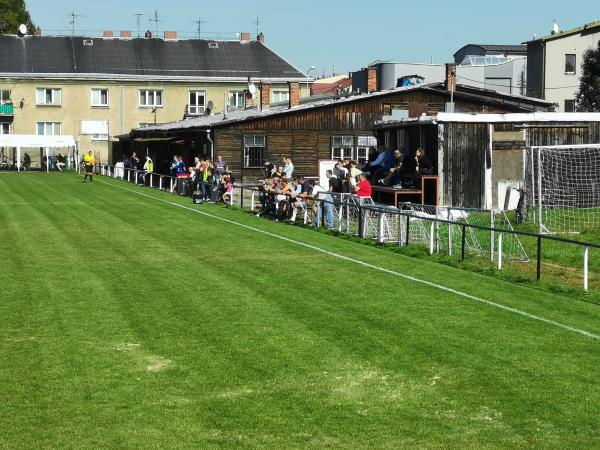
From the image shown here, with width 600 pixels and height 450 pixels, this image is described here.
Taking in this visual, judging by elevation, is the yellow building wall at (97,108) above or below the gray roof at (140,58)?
below

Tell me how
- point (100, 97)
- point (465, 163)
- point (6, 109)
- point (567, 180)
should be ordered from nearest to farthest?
point (567, 180) < point (465, 163) < point (6, 109) < point (100, 97)

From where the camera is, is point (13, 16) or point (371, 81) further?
point (13, 16)

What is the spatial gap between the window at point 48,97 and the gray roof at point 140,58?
1.33 meters

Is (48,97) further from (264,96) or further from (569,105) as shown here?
(569,105)

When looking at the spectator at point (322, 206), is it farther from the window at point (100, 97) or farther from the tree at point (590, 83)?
the window at point (100, 97)

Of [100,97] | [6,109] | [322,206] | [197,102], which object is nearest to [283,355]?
[322,206]

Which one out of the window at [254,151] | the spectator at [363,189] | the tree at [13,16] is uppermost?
the tree at [13,16]

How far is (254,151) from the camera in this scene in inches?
2169

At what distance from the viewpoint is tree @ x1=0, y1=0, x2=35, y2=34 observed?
97.1 m

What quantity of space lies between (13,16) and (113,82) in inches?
687

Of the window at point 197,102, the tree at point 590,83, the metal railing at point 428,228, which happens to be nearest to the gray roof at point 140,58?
the window at point 197,102

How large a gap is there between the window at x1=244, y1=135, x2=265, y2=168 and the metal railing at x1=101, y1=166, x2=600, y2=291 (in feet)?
69.9

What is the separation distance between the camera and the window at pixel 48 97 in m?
84.9

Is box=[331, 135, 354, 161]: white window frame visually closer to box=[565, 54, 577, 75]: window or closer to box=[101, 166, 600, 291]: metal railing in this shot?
box=[101, 166, 600, 291]: metal railing
